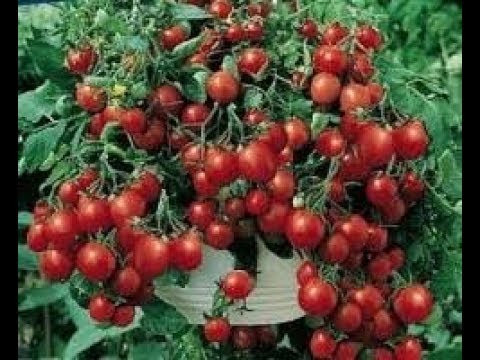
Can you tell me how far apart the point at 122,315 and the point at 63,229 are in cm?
11

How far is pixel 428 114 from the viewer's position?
1136 mm

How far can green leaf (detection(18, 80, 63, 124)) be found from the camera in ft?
4.06

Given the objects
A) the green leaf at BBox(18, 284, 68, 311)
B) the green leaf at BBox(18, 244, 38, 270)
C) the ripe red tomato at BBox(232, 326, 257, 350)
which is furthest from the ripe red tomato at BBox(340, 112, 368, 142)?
the green leaf at BBox(18, 244, 38, 270)

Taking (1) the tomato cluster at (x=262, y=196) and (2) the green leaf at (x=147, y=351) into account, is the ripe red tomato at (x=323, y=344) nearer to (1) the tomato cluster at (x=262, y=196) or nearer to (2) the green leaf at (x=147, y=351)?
(1) the tomato cluster at (x=262, y=196)

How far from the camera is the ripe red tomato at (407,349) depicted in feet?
3.61

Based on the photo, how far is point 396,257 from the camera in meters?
1.13

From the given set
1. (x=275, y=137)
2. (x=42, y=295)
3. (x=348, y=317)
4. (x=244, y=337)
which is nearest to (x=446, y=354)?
(x=244, y=337)

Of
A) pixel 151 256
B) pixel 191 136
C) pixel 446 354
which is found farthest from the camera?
pixel 446 354

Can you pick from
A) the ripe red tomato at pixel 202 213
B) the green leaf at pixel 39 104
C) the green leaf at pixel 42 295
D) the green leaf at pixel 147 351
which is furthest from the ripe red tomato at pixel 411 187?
the green leaf at pixel 42 295

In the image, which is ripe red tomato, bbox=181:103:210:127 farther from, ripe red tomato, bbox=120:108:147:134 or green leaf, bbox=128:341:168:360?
green leaf, bbox=128:341:168:360

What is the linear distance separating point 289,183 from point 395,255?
6.8 inches

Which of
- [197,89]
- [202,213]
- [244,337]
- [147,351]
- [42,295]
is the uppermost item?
[197,89]

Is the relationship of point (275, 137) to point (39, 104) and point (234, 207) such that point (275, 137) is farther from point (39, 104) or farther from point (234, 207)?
point (39, 104)

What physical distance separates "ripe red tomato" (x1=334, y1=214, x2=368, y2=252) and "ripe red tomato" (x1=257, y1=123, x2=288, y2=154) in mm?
100
